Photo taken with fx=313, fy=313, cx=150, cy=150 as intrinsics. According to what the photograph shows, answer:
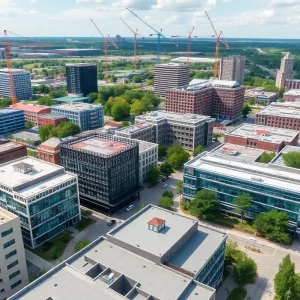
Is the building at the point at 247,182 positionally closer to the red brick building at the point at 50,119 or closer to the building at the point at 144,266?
the building at the point at 144,266

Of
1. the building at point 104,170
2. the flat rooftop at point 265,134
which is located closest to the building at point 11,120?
the building at point 104,170

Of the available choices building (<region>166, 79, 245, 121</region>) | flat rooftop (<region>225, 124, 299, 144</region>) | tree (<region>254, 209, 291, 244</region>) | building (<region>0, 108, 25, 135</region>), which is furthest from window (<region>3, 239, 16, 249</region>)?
building (<region>166, 79, 245, 121</region>)

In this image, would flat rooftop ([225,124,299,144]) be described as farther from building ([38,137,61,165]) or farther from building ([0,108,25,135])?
building ([0,108,25,135])

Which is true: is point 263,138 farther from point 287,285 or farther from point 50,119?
point 50,119

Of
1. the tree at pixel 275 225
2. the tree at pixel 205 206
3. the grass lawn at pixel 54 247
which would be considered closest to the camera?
the grass lawn at pixel 54 247

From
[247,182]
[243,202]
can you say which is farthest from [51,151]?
[243,202]

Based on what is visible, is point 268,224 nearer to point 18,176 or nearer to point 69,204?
point 69,204

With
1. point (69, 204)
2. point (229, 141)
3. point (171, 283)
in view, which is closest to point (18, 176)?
point (69, 204)
